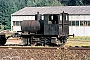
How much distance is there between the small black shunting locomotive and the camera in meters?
23.8

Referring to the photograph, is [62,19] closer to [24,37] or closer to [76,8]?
[24,37]

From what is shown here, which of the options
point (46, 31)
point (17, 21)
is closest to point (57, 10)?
point (17, 21)

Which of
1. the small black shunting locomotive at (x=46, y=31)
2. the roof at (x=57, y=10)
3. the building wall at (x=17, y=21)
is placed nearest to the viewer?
the small black shunting locomotive at (x=46, y=31)

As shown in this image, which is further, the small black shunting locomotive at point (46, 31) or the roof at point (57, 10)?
the roof at point (57, 10)

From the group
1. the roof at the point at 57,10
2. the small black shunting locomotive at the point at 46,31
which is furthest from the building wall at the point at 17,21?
the small black shunting locomotive at the point at 46,31

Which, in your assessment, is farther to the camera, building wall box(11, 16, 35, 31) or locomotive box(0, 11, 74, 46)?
building wall box(11, 16, 35, 31)

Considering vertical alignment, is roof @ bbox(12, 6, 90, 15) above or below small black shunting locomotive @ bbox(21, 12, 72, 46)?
above

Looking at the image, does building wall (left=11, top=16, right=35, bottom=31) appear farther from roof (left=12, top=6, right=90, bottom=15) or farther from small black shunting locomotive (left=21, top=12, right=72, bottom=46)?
small black shunting locomotive (left=21, top=12, right=72, bottom=46)

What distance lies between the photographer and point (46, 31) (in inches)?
947

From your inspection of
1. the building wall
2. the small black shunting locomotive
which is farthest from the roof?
the small black shunting locomotive

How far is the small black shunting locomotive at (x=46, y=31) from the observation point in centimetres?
2380

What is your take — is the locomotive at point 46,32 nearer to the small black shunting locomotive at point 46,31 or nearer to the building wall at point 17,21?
the small black shunting locomotive at point 46,31

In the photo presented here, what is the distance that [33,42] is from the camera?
941 inches

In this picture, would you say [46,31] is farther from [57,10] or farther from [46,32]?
[57,10]
